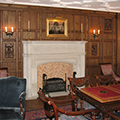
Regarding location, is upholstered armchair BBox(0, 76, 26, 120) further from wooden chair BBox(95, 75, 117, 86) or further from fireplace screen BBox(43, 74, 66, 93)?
fireplace screen BBox(43, 74, 66, 93)

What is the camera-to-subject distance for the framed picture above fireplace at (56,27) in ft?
18.2

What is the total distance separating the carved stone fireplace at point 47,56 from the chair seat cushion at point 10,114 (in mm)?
2376

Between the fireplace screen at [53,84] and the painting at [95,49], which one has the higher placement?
the painting at [95,49]

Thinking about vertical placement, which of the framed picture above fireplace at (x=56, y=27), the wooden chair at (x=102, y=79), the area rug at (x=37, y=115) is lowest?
the area rug at (x=37, y=115)

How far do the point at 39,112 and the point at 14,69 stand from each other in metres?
2.04

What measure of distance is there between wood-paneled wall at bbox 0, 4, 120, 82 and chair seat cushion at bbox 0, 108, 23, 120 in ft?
8.68

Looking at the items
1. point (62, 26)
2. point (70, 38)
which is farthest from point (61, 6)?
point (70, 38)

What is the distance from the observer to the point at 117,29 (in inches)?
260

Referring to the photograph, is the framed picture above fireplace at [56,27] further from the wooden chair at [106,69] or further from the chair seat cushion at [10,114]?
the chair seat cushion at [10,114]

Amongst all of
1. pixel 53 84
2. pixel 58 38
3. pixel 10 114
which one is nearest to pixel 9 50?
pixel 58 38

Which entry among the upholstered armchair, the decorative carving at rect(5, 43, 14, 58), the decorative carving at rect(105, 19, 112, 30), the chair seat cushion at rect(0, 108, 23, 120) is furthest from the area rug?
the decorative carving at rect(105, 19, 112, 30)

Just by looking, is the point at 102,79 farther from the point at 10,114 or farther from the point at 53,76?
the point at 53,76

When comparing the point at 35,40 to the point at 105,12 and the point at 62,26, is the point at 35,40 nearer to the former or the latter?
the point at 62,26

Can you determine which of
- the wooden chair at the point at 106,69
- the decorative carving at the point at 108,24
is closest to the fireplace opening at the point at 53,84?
the wooden chair at the point at 106,69
